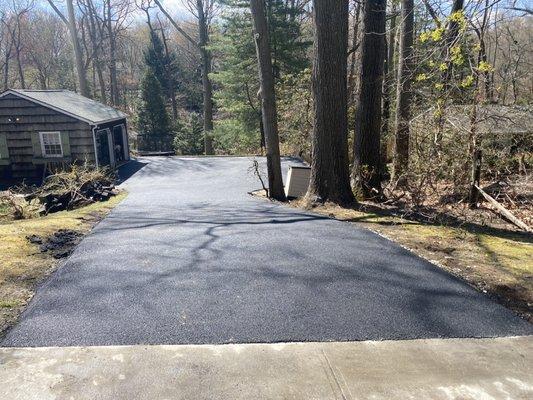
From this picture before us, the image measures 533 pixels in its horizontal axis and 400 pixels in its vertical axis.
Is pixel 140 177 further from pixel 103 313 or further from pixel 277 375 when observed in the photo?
pixel 277 375

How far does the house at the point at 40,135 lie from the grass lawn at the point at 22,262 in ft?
33.8

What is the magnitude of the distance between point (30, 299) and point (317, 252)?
3.47m

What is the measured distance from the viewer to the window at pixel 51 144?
56.2 feet

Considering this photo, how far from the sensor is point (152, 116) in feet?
100.0

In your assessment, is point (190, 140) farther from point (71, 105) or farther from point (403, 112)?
point (403, 112)

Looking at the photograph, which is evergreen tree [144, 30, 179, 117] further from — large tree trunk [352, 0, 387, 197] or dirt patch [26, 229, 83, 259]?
dirt patch [26, 229, 83, 259]

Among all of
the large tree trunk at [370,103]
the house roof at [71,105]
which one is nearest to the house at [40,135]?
the house roof at [71,105]

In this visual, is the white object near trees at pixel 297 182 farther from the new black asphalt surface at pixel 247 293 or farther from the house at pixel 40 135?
the house at pixel 40 135

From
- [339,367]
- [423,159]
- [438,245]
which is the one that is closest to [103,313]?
[339,367]

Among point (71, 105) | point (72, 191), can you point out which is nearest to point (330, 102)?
point (72, 191)

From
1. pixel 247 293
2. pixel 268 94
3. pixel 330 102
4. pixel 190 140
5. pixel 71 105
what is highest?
pixel 71 105

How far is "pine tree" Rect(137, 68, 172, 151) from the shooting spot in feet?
99.1

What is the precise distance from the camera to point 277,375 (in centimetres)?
304

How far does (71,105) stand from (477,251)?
57.9 feet
